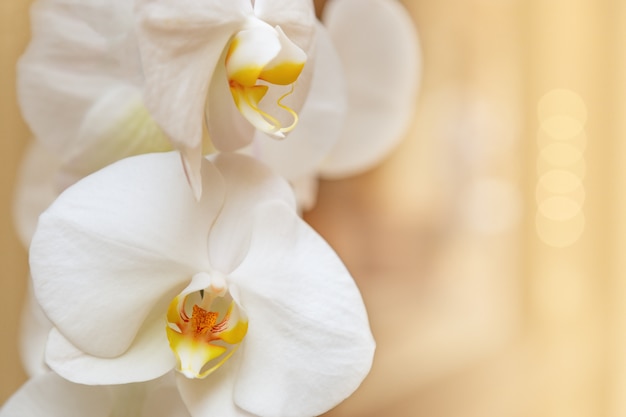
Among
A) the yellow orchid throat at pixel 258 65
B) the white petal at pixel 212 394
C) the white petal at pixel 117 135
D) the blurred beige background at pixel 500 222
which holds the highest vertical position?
the yellow orchid throat at pixel 258 65

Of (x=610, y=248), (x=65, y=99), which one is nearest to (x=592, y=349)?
(x=610, y=248)

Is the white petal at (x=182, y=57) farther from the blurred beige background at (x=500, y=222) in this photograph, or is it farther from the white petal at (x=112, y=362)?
the blurred beige background at (x=500, y=222)

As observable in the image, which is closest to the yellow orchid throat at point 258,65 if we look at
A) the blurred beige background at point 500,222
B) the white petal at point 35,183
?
the white petal at point 35,183

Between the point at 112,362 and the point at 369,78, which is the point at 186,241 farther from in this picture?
the point at 369,78

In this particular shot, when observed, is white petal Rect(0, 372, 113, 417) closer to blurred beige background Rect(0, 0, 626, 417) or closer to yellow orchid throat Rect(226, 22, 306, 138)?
yellow orchid throat Rect(226, 22, 306, 138)

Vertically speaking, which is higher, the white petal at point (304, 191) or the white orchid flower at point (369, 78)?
the white orchid flower at point (369, 78)

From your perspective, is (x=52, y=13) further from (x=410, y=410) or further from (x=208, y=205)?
(x=410, y=410)

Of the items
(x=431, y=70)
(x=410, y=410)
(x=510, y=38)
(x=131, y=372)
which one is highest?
(x=131, y=372)
